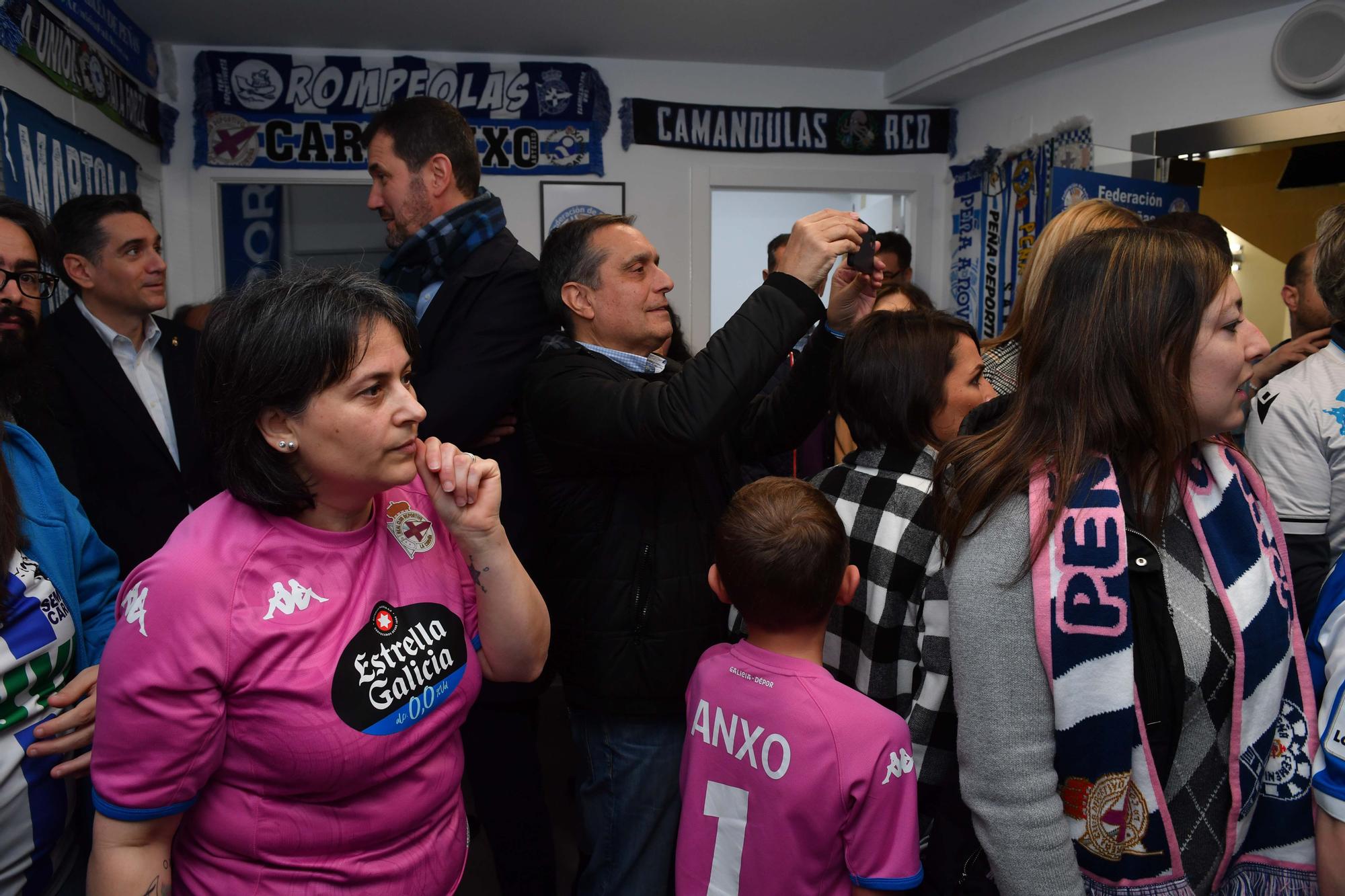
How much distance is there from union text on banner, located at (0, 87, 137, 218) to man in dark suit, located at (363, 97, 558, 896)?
177 centimetres

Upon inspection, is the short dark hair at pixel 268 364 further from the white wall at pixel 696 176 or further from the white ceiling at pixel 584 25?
the white wall at pixel 696 176

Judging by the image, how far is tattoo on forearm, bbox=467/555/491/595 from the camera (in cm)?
119

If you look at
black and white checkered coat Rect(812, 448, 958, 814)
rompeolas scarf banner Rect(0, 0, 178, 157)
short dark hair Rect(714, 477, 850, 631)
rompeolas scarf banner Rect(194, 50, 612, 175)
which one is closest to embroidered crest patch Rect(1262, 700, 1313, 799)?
black and white checkered coat Rect(812, 448, 958, 814)

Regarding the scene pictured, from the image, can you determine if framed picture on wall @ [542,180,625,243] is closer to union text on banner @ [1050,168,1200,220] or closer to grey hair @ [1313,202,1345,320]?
union text on banner @ [1050,168,1200,220]

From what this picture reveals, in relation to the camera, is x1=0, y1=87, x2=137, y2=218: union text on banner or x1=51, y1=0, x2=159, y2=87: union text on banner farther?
x1=51, y1=0, x2=159, y2=87: union text on banner

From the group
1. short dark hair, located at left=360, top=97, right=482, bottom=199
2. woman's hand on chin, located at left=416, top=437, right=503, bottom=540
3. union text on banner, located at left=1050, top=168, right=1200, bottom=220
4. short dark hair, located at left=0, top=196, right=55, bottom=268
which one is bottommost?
woman's hand on chin, located at left=416, top=437, right=503, bottom=540

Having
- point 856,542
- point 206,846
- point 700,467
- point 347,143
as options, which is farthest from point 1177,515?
point 347,143

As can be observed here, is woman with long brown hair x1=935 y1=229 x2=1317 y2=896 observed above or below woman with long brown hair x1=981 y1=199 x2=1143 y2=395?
below

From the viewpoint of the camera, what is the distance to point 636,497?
164 cm

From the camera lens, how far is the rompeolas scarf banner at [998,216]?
4656mm

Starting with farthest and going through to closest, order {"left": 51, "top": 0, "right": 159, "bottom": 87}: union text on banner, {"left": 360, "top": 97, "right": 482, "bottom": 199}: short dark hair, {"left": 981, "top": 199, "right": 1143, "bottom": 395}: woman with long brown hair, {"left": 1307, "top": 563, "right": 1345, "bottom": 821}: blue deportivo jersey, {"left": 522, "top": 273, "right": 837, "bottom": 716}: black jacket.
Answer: {"left": 51, "top": 0, "right": 159, "bottom": 87}: union text on banner → {"left": 360, "top": 97, "right": 482, "bottom": 199}: short dark hair → {"left": 981, "top": 199, "right": 1143, "bottom": 395}: woman with long brown hair → {"left": 522, "top": 273, "right": 837, "bottom": 716}: black jacket → {"left": 1307, "top": 563, "right": 1345, "bottom": 821}: blue deportivo jersey

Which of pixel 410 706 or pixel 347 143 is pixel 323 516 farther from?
pixel 347 143

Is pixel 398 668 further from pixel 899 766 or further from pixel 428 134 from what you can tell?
pixel 428 134

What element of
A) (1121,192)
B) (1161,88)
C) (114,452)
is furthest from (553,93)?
(114,452)
